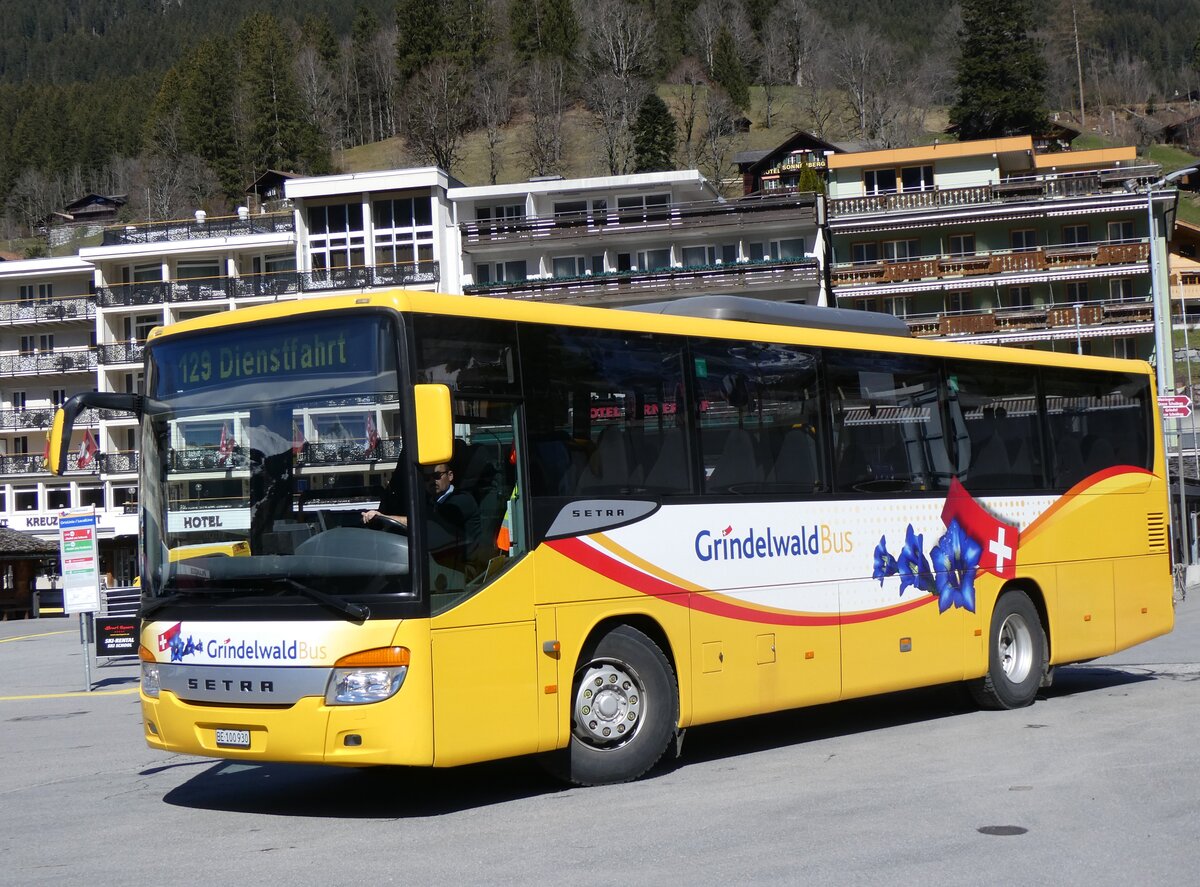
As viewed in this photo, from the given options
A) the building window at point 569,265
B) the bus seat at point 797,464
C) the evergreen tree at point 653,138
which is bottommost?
the bus seat at point 797,464

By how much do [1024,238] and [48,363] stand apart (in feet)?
167

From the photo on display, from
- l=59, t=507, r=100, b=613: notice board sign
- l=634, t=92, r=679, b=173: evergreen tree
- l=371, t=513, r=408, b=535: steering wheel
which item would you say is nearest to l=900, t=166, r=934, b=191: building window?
l=634, t=92, r=679, b=173: evergreen tree

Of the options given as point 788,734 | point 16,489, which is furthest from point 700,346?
point 16,489

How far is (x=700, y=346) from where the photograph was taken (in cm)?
1127

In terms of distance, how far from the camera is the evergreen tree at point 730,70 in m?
141

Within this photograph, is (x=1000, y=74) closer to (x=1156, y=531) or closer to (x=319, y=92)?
(x=319, y=92)

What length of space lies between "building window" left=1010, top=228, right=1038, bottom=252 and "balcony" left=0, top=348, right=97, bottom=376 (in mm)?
47478

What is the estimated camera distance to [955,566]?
1352 centimetres

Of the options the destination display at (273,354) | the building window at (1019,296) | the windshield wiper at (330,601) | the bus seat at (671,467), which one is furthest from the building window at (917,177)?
the windshield wiper at (330,601)

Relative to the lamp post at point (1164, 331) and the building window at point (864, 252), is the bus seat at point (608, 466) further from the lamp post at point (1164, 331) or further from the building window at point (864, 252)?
the building window at point (864, 252)

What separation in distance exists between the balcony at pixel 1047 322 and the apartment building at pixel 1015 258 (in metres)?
0.05

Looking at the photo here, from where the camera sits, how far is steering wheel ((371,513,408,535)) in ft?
29.1

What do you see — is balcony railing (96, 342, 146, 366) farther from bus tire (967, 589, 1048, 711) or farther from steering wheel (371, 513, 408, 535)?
steering wheel (371, 513, 408, 535)

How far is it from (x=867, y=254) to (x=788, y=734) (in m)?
59.2
